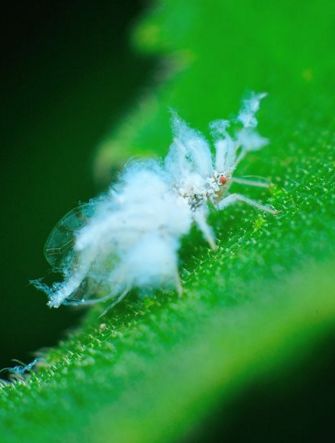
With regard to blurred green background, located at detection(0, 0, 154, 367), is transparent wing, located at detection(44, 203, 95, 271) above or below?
below

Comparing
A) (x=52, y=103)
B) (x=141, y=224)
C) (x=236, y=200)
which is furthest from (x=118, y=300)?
(x=52, y=103)

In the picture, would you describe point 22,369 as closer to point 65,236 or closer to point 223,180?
point 65,236

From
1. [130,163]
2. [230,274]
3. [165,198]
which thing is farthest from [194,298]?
[130,163]

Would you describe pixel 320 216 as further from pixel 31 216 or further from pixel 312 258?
pixel 31 216

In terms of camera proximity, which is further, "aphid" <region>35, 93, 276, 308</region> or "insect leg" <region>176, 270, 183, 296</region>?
"aphid" <region>35, 93, 276, 308</region>

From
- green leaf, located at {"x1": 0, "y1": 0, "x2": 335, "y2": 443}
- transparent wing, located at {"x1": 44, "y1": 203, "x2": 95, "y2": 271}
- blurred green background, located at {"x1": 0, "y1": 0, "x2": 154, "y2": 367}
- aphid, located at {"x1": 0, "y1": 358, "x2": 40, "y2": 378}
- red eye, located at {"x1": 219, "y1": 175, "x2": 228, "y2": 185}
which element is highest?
blurred green background, located at {"x1": 0, "y1": 0, "x2": 154, "y2": 367}

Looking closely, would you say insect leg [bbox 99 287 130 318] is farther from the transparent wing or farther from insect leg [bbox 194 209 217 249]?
insect leg [bbox 194 209 217 249]

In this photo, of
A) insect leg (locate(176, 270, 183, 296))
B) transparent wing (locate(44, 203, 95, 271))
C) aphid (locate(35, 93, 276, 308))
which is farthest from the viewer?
transparent wing (locate(44, 203, 95, 271))

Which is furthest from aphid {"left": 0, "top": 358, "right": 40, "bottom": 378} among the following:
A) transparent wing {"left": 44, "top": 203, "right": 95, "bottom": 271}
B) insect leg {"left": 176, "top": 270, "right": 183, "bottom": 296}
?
insect leg {"left": 176, "top": 270, "right": 183, "bottom": 296}
